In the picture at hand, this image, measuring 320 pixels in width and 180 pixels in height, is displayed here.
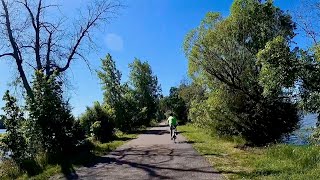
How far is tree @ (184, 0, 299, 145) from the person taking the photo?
70.6 ft

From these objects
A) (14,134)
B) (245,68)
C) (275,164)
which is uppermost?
(245,68)

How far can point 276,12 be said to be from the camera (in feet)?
75.3

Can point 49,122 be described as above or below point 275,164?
above

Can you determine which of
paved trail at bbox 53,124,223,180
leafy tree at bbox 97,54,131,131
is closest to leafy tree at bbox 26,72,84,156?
paved trail at bbox 53,124,223,180

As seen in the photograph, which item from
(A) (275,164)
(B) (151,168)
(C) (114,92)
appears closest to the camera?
(A) (275,164)

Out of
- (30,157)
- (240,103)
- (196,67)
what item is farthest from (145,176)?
(196,67)

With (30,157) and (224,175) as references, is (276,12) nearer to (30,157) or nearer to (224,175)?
(224,175)

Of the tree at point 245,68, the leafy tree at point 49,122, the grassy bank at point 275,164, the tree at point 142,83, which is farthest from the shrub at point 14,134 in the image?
the tree at point 142,83

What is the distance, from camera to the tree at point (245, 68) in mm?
21523

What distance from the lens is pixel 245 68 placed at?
2259 centimetres

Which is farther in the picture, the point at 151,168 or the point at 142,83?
the point at 142,83

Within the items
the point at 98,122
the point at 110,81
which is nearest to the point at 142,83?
the point at 110,81

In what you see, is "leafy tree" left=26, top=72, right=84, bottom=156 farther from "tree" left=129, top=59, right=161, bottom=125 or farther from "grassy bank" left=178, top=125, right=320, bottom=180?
"tree" left=129, top=59, right=161, bottom=125

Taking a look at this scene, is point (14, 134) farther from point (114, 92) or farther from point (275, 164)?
point (114, 92)
